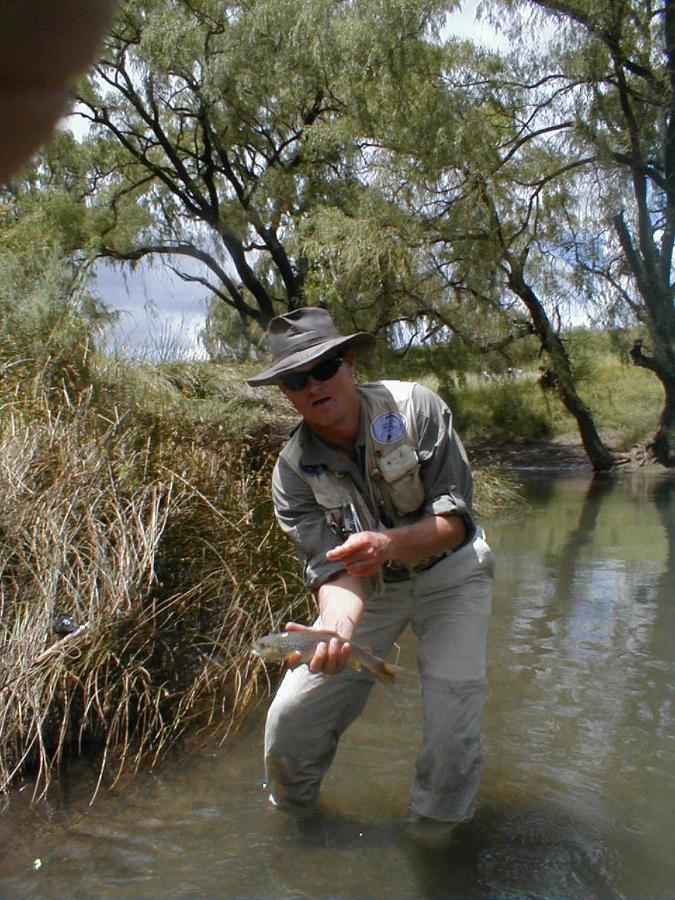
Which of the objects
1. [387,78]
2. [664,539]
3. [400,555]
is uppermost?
[387,78]

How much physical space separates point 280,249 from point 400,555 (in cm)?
1857

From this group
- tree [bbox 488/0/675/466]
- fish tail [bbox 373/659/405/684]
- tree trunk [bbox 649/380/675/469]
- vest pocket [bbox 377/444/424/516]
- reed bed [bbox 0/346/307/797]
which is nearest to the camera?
fish tail [bbox 373/659/405/684]

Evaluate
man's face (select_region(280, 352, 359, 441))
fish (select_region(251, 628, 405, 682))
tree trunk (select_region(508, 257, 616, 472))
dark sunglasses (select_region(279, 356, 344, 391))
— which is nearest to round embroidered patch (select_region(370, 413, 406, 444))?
man's face (select_region(280, 352, 359, 441))

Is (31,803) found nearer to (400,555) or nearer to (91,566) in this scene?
(91,566)

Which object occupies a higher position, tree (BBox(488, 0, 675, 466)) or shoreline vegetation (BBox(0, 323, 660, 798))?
tree (BBox(488, 0, 675, 466))

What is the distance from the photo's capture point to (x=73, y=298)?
332 inches

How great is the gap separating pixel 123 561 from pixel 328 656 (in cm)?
224

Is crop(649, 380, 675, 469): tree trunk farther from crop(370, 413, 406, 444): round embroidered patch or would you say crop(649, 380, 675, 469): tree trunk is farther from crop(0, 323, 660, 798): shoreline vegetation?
crop(370, 413, 406, 444): round embroidered patch

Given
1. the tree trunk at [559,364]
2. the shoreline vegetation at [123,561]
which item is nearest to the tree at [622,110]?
the tree trunk at [559,364]

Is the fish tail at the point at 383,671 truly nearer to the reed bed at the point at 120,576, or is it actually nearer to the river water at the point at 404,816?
the river water at the point at 404,816

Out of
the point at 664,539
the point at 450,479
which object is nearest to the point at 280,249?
the point at 664,539

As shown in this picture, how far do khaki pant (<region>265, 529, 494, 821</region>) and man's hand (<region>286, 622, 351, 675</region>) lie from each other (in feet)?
1.41

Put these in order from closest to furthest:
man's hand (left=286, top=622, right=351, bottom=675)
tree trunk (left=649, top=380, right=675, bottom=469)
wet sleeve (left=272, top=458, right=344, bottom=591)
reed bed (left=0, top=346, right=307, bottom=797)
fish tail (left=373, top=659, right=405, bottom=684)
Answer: man's hand (left=286, top=622, right=351, bottom=675) < fish tail (left=373, top=659, right=405, bottom=684) < wet sleeve (left=272, top=458, right=344, bottom=591) < reed bed (left=0, top=346, right=307, bottom=797) < tree trunk (left=649, top=380, right=675, bottom=469)

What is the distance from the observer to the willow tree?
1705 centimetres
